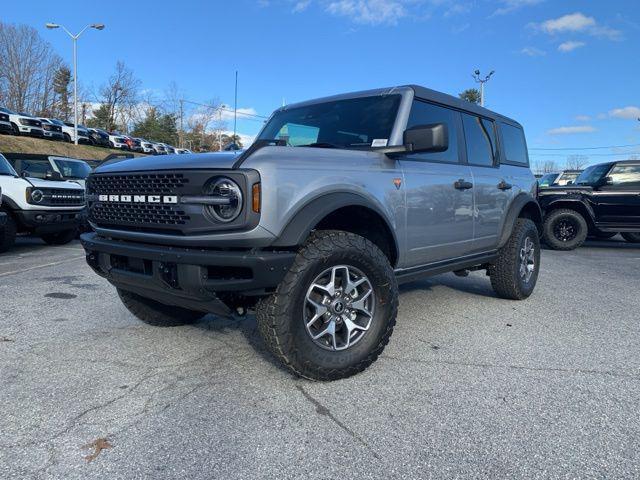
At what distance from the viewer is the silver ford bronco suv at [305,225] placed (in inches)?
104

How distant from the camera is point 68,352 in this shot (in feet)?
11.4

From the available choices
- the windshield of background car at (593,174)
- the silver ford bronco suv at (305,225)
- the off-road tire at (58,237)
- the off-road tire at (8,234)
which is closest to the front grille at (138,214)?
the silver ford bronco suv at (305,225)

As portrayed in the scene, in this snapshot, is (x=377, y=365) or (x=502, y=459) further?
(x=377, y=365)

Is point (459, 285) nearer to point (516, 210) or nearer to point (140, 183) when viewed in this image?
point (516, 210)

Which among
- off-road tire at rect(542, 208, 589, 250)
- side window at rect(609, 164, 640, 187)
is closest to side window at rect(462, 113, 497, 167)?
off-road tire at rect(542, 208, 589, 250)

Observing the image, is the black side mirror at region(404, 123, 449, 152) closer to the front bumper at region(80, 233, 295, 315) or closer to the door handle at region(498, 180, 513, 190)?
the front bumper at region(80, 233, 295, 315)

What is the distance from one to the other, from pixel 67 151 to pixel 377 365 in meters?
34.0

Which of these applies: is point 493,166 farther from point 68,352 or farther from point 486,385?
point 68,352

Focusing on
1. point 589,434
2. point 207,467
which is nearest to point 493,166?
point 589,434

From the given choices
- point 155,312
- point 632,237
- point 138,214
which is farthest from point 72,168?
point 632,237

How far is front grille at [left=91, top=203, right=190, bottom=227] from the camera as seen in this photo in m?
2.79

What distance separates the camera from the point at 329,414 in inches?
102

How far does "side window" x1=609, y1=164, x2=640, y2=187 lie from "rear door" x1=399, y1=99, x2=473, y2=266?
25.9 ft

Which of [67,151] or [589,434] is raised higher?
[67,151]
